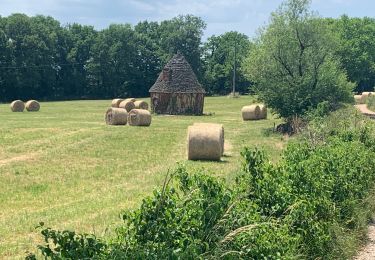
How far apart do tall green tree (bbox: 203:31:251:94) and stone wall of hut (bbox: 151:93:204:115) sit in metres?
46.7

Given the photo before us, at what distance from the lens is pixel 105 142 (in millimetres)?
24672

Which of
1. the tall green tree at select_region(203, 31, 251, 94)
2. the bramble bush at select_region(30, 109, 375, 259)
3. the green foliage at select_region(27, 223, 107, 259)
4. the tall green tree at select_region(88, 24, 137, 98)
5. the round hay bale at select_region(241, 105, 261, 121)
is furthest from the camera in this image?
the tall green tree at select_region(203, 31, 251, 94)

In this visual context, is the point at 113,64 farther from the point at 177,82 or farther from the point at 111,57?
the point at 177,82

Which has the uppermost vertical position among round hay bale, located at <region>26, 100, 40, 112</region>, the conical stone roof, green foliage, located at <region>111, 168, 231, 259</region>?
the conical stone roof

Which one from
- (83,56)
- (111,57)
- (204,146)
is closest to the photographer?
(204,146)

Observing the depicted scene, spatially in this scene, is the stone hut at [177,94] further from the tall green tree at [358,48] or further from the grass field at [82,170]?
the tall green tree at [358,48]

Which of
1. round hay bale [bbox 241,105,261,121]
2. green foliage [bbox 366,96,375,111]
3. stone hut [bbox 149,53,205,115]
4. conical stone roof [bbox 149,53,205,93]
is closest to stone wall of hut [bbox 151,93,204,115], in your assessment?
stone hut [bbox 149,53,205,115]

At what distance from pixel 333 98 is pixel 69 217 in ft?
83.7

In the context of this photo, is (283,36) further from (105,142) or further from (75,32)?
(75,32)

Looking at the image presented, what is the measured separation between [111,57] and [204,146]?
77.6 metres

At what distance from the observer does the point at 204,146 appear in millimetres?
19500

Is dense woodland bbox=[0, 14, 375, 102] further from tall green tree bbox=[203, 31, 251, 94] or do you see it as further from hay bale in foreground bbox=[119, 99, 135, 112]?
hay bale in foreground bbox=[119, 99, 135, 112]

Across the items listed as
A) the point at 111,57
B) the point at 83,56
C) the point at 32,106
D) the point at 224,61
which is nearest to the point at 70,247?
the point at 32,106

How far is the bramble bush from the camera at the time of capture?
17.0 feet
